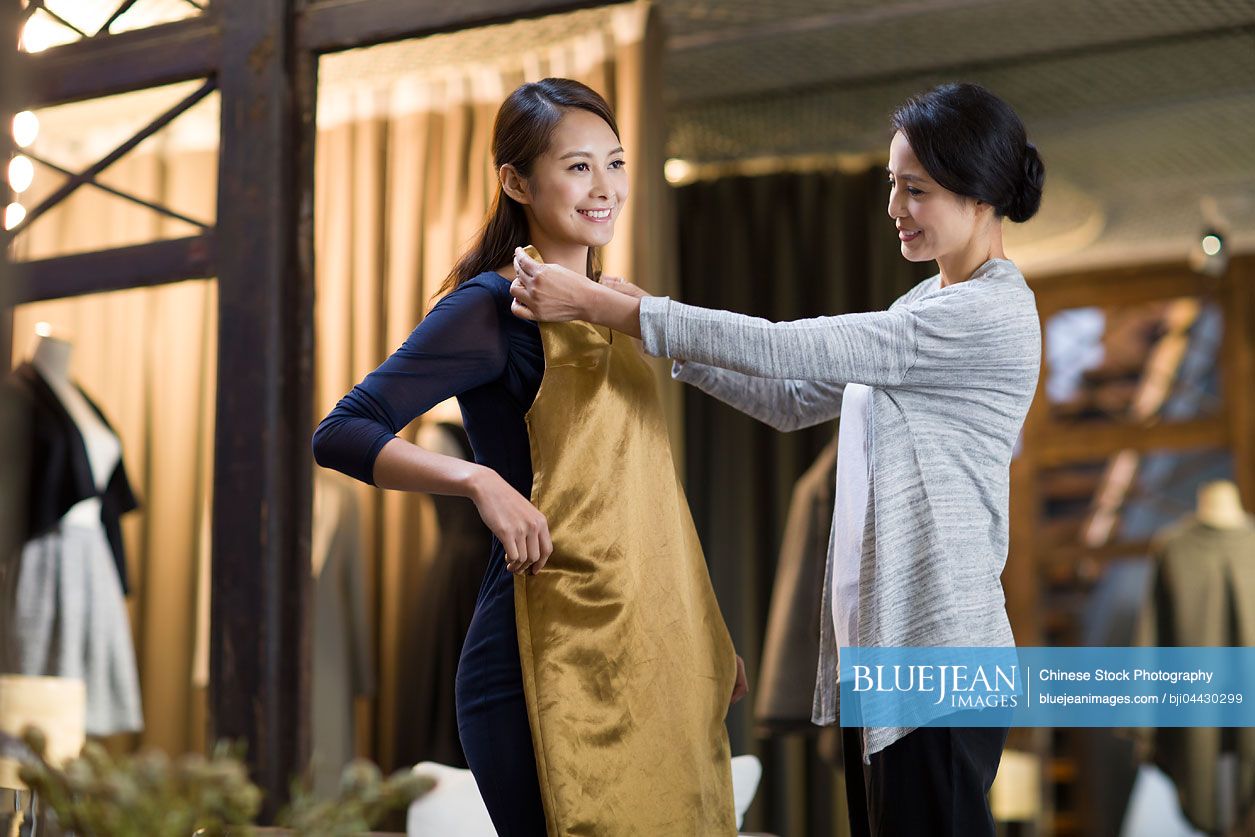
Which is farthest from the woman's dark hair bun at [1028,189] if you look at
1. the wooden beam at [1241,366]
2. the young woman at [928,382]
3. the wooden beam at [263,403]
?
the wooden beam at [1241,366]

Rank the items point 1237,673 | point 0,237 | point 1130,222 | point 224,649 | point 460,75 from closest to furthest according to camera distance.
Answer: point 0,237 < point 1237,673 < point 224,649 < point 460,75 < point 1130,222

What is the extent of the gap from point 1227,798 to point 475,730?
144 inches

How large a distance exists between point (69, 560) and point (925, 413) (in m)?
2.62

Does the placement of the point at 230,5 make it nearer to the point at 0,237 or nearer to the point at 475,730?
the point at 475,730

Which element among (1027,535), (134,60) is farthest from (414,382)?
(1027,535)

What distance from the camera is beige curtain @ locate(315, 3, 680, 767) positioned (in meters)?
3.64

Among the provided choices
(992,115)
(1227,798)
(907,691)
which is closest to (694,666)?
(907,691)

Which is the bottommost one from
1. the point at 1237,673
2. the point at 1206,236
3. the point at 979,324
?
the point at 1237,673

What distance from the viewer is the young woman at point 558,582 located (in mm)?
1423

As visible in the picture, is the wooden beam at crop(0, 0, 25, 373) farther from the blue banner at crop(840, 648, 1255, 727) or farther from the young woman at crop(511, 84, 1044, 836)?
the blue banner at crop(840, 648, 1255, 727)

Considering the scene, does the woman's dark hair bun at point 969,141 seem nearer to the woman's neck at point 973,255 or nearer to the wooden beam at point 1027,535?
the woman's neck at point 973,255

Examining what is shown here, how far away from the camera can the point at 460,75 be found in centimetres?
379

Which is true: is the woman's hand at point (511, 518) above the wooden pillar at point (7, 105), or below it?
below

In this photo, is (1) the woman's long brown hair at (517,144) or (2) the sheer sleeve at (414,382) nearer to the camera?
(2) the sheer sleeve at (414,382)
